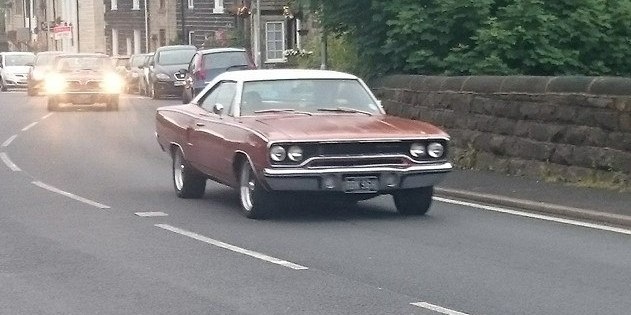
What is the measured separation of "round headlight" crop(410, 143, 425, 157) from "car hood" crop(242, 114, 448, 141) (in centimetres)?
9

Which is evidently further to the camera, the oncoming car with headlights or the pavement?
the oncoming car with headlights

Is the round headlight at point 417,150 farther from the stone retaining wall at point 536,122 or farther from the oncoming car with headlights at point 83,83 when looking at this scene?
the oncoming car with headlights at point 83,83

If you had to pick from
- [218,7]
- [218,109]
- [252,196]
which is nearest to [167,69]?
[218,7]

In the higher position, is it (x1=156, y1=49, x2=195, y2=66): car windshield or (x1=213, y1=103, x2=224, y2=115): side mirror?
(x1=213, y1=103, x2=224, y2=115): side mirror

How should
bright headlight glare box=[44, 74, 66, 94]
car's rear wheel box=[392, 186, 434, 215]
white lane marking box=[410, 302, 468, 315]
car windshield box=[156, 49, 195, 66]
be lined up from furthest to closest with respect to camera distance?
car windshield box=[156, 49, 195, 66]
bright headlight glare box=[44, 74, 66, 94]
car's rear wheel box=[392, 186, 434, 215]
white lane marking box=[410, 302, 468, 315]

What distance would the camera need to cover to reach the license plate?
13.1 m

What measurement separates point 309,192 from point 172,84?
34235 mm

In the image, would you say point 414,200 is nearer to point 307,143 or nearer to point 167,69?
point 307,143

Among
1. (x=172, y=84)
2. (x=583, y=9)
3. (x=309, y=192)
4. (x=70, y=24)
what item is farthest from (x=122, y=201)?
(x=70, y=24)

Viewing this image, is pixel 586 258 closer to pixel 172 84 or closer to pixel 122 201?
pixel 122 201

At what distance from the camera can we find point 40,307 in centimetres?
923

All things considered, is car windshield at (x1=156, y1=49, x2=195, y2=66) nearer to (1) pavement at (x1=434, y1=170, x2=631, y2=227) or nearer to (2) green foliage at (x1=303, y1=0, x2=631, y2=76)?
(2) green foliage at (x1=303, y1=0, x2=631, y2=76)

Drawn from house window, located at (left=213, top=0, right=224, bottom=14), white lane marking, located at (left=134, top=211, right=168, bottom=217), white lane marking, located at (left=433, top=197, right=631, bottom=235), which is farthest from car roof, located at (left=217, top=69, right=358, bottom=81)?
house window, located at (left=213, top=0, right=224, bottom=14)

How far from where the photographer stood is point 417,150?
13469 millimetres
